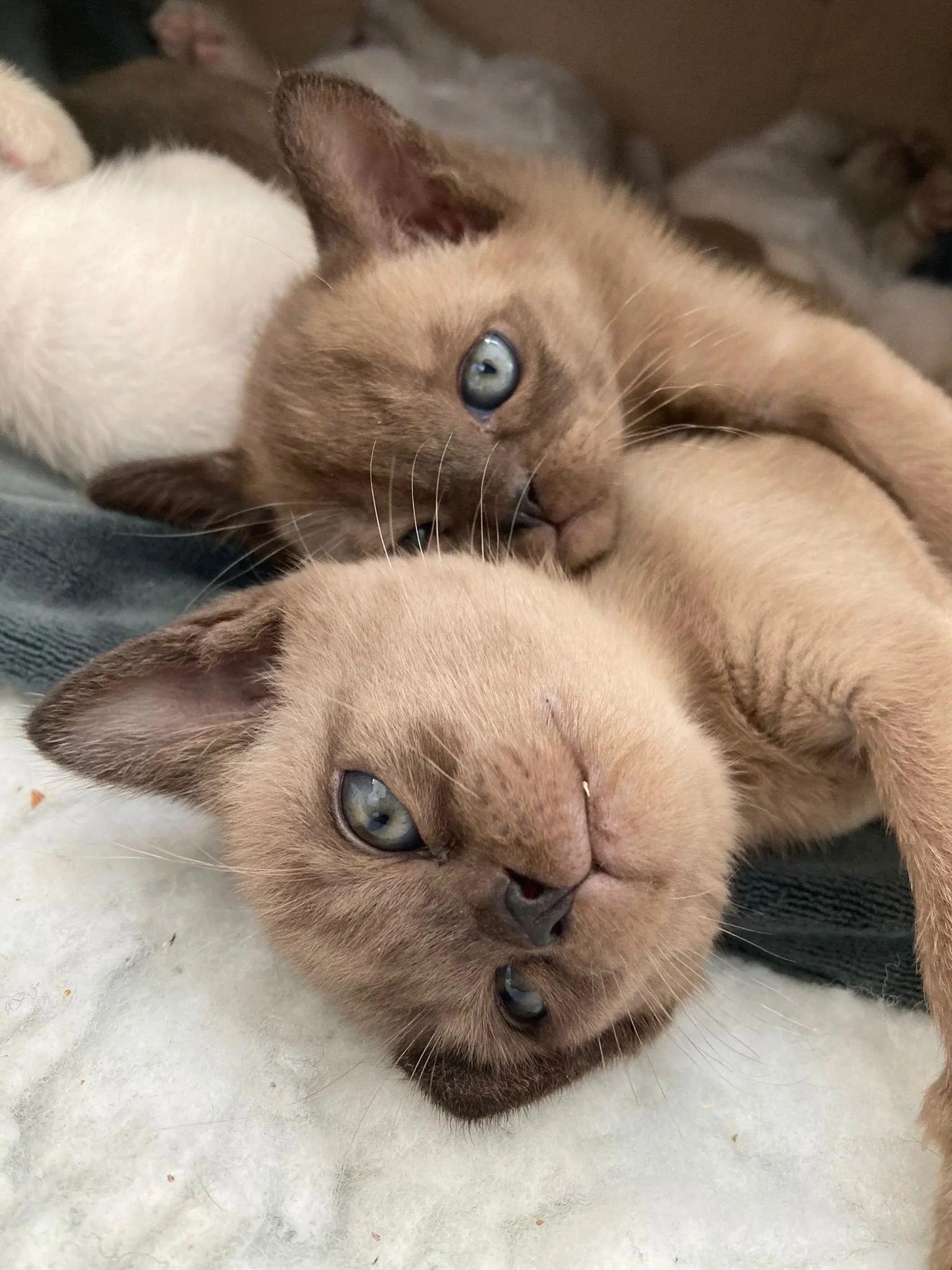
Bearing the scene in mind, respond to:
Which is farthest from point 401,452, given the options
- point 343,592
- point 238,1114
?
point 238,1114

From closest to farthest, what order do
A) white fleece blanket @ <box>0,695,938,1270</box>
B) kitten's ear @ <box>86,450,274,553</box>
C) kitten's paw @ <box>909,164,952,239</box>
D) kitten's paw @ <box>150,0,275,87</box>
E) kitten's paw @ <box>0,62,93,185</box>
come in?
white fleece blanket @ <box>0,695,938,1270</box>, kitten's ear @ <box>86,450,274,553</box>, kitten's paw @ <box>0,62,93,185</box>, kitten's paw @ <box>909,164,952,239</box>, kitten's paw @ <box>150,0,275,87</box>

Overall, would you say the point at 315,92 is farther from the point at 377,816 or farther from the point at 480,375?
the point at 377,816

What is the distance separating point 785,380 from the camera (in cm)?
155

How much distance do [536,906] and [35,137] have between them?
5.56 feet

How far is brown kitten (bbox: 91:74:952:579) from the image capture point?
53.6 inches

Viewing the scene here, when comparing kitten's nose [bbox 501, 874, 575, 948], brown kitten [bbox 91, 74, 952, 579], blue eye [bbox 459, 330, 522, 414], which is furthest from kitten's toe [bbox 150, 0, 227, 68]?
kitten's nose [bbox 501, 874, 575, 948]

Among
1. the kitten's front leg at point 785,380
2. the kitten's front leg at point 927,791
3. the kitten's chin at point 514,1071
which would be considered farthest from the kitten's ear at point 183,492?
the kitten's front leg at point 927,791

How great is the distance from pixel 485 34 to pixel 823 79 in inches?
31.4

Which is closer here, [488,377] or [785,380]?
[488,377]

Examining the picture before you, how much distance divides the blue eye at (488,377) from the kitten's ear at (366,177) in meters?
0.32

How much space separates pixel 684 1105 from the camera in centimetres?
124

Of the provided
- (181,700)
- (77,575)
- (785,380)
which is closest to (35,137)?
(77,575)

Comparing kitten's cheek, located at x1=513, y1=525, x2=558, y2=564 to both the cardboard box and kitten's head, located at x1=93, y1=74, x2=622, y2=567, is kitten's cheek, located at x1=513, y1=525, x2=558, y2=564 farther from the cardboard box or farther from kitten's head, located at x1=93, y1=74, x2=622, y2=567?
the cardboard box

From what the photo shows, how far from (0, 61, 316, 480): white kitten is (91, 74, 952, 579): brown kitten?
0.54 feet
